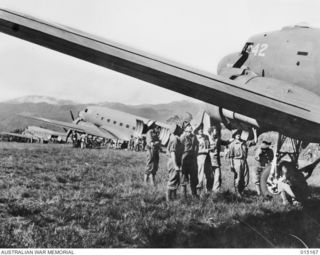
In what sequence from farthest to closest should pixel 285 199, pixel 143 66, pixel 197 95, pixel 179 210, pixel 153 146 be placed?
pixel 153 146 < pixel 285 199 < pixel 179 210 < pixel 197 95 < pixel 143 66

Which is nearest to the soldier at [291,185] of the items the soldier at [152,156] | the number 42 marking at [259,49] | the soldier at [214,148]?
the soldier at [214,148]

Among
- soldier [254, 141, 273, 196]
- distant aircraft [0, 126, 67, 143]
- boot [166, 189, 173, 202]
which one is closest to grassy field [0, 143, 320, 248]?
boot [166, 189, 173, 202]

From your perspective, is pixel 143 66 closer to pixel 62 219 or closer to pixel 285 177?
pixel 62 219

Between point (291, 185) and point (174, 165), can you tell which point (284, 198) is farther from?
point (174, 165)

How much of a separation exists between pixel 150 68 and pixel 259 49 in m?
3.78

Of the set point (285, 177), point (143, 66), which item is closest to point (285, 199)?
point (285, 177)

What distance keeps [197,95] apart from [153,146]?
736 centimetres

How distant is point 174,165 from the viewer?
969 cm

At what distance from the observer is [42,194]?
338 inches

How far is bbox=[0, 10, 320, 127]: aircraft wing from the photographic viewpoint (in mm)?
4688

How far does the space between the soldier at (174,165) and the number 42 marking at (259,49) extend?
10.8 ft

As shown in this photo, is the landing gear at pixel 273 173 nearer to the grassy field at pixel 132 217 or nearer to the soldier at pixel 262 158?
the grassy field at pixel 132 217

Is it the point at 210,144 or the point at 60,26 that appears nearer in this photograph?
the point at 60,26

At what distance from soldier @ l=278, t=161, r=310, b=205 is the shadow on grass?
4.39 ft
